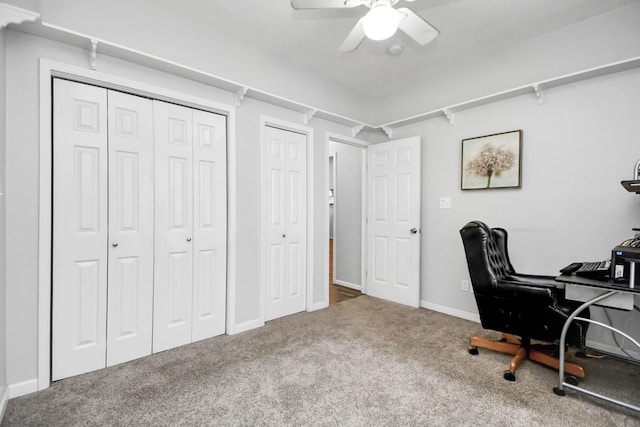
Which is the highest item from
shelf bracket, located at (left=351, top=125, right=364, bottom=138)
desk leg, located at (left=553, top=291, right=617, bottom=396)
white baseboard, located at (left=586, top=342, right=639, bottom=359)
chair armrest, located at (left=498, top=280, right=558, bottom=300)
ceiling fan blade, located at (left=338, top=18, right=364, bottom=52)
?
ceiling fan blade, located at (left=338, top=18, right=364, bottom=52)

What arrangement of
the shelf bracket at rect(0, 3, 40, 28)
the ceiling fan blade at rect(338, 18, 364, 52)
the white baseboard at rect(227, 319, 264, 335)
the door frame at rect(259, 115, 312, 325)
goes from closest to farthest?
1. the shelf bracket at rect(0, 3, 40, 28)
2. the ceiling fan blade at rect(338, 18, 364, 52)
3. the white baseboard at rect(227, 319, 264, 335)
4. the door frame at rect(259, 115, 312, 325)

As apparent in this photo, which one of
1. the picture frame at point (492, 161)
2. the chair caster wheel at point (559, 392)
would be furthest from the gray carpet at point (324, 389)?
the picture frame at point (492, 161)

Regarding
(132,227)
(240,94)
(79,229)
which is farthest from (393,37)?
(79,229)

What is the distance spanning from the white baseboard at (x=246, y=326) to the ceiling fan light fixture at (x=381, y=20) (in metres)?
2.56

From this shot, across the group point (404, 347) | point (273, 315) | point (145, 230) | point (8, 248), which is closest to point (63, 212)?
point (8, 248)

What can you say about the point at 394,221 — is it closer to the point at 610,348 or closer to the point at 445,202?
the point at 445,202

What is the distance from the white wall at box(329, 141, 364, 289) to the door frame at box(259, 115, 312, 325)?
3.20ft

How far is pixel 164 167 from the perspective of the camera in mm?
2434

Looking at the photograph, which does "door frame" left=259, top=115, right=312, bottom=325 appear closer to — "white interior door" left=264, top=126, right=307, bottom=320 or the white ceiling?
"white interior door" left=264, top=126, right=307, bottom=320

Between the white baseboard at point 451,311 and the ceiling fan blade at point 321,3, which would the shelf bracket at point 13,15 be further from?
the white baseboard at point 451,311

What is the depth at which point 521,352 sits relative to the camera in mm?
2211

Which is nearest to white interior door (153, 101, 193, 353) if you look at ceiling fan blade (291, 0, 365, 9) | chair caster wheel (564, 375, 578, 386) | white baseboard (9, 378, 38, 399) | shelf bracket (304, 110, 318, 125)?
white baseboard (9, 378, 38, 399)

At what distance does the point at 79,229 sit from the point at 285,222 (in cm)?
174

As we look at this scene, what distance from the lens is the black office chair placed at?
1991mm
